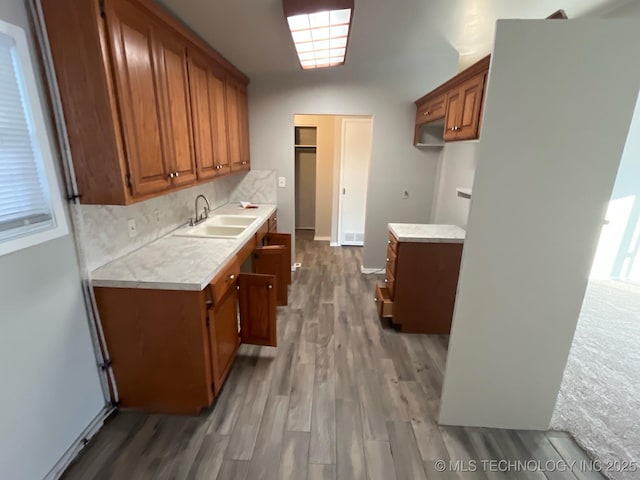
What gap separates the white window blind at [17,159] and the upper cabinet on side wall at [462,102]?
2447mm

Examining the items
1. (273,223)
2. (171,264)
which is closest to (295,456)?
(171,264)

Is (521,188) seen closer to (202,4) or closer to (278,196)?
(202,4)

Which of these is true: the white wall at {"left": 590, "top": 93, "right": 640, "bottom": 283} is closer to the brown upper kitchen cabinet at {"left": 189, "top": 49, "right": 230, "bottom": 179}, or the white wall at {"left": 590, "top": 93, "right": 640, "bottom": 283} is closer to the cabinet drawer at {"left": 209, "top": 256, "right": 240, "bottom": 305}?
the cabinet drawer at {"left": 209, "top": 256, "right": 240, "bottom": 305}

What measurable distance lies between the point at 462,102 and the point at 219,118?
2.02 m

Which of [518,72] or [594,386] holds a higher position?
[518,72]

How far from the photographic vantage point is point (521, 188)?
4.72 feet

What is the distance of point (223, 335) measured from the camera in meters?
1.98

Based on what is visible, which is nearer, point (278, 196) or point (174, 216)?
point (174, 216)

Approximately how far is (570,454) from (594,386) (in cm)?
72

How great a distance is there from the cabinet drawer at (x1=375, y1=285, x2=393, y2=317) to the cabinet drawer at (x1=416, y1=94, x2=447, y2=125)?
5.76 ft

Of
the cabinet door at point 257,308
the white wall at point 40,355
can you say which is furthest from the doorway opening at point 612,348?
the white wall at point 40,355

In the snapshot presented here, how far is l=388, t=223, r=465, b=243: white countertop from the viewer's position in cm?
257

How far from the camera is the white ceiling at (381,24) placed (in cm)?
199

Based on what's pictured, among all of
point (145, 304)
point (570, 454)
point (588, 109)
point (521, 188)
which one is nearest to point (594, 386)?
point (570, 454)
